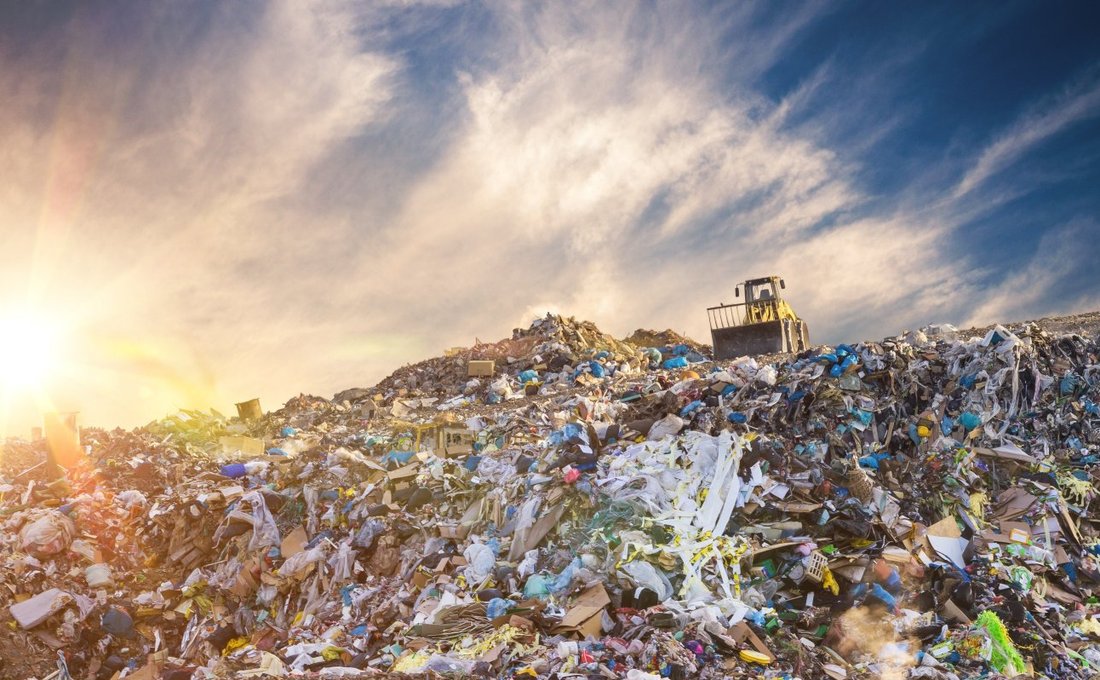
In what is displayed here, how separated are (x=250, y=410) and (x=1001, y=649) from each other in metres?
17.0

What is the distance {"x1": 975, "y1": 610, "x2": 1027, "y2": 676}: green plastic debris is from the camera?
5.44m

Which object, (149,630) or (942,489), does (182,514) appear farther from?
(942,489)

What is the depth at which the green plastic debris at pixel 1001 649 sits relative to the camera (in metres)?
5.44

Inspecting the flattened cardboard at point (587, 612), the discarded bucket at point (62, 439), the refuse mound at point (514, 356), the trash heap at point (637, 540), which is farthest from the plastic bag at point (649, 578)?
the refuse mound at point (514, 356)

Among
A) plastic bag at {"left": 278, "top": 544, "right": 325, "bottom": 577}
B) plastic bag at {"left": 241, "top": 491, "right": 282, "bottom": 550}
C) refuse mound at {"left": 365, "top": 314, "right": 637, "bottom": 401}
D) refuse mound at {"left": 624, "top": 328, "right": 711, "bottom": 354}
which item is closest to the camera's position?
plastic bag at {"left": 278, "top": 544, "right": 325, "bottom": 577}

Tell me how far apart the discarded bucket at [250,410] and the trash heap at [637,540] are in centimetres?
591

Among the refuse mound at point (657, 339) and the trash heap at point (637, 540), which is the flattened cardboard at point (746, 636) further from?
the refuse mound at point (657, 339)

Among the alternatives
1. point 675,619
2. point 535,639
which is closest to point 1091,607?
point 675,619

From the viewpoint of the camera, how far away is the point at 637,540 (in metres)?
6.90

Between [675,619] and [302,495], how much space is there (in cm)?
631

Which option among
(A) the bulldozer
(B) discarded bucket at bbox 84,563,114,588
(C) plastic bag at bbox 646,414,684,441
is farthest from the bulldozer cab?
(B) discarded bucket at bbox 84,563,114,588

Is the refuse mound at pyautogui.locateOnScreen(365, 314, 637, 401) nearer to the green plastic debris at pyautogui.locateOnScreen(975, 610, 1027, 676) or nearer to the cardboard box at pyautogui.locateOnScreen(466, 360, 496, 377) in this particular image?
the cardboard box at pyautogui.locateOnScreen(466, 360, 496, 377)

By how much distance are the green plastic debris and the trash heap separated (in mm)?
25

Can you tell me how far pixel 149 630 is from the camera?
8383 millimetres
